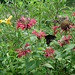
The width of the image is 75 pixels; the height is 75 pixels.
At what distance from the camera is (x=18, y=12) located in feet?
5.31

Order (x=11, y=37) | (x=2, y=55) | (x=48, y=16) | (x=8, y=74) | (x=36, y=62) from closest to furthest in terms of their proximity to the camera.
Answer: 1. (x=36, y=62)
2. (x=8, y=74)
3. (x=2, y=55)
4. (x=48, y=16)
5. (x=11, y=37)

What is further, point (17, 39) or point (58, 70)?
point (17, 39)

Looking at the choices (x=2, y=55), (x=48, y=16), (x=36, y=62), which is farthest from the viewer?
(x=48, y=16)

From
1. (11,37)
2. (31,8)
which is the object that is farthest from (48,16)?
(11,37)

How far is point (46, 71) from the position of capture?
1.21 metres

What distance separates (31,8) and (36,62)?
0.97 metres

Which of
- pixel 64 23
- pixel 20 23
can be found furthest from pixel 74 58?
pixel 20 23

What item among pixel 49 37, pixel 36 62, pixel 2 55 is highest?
pixel 49 37

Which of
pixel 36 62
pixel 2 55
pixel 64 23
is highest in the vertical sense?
pixel 64 23

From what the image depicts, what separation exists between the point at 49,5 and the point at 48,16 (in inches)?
5.9

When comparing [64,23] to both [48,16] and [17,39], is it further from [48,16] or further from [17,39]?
[17,39]

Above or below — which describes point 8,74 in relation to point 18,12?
below

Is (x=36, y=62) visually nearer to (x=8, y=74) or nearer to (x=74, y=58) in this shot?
(x=74, y=58)

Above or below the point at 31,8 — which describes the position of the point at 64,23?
below
